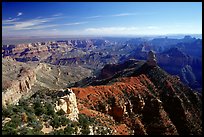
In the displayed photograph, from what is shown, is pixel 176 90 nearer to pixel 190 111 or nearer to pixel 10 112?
pixel 190 111

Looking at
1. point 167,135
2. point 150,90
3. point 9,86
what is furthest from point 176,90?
point 9,86

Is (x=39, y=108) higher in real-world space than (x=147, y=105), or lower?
higher

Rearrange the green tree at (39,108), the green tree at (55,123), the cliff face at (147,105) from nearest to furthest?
the green tree at (55,123), the green tree at (39,108), the cliff face at (147,105)

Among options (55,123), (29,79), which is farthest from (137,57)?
(55,123)

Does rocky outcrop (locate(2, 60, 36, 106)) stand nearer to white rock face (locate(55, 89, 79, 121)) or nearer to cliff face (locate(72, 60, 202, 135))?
cliff face (locate(72, 60, 202, 135))

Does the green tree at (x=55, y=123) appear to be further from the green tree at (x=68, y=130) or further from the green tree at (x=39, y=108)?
the green tree at (x=39, y=108)

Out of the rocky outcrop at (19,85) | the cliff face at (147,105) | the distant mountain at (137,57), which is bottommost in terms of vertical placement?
the distant mountain at (137,57)

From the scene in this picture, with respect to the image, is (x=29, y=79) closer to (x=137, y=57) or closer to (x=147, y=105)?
(x=147, y=105)

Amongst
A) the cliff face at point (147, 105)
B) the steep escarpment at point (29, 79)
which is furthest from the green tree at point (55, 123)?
the steep escarpment at point (29, 79)

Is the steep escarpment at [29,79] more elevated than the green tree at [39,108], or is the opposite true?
the green tree at [39,108]
